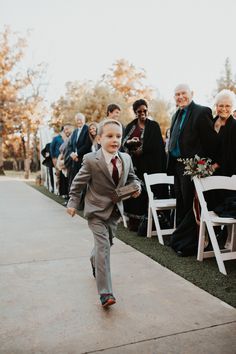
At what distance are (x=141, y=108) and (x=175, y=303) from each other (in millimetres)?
3694

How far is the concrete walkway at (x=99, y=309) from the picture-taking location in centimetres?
266

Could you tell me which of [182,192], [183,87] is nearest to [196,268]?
[182,192]

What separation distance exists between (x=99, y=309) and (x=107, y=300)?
0.12m

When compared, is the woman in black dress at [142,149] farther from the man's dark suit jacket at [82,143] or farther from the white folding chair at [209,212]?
the man's dark suit jacket at [82,143]

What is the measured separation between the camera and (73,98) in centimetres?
2895

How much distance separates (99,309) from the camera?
3.27 m

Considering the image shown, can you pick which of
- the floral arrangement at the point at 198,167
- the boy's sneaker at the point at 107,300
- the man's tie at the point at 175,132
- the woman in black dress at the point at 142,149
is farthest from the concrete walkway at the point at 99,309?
the man's tie at the point at 175,132

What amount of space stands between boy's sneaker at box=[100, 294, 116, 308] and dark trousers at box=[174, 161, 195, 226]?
223cm

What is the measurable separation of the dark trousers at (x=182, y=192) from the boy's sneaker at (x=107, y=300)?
87.8 inches

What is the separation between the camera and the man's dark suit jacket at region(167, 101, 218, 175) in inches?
192

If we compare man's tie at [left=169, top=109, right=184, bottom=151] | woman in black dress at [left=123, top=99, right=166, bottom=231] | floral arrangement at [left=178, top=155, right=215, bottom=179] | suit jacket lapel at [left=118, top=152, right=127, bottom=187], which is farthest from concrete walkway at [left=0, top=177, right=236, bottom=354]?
man's tie at [left=169, top=109, right=184, bottom=151]

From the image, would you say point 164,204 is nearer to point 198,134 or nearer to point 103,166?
point 198,134

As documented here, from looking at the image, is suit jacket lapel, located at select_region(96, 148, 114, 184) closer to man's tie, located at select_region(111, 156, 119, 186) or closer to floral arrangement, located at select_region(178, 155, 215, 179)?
man's tie, located at select_region(111, 156, 119, 186)

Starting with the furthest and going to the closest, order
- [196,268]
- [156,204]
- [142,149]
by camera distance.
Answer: [142,149] < [156,204] < [196,268]
